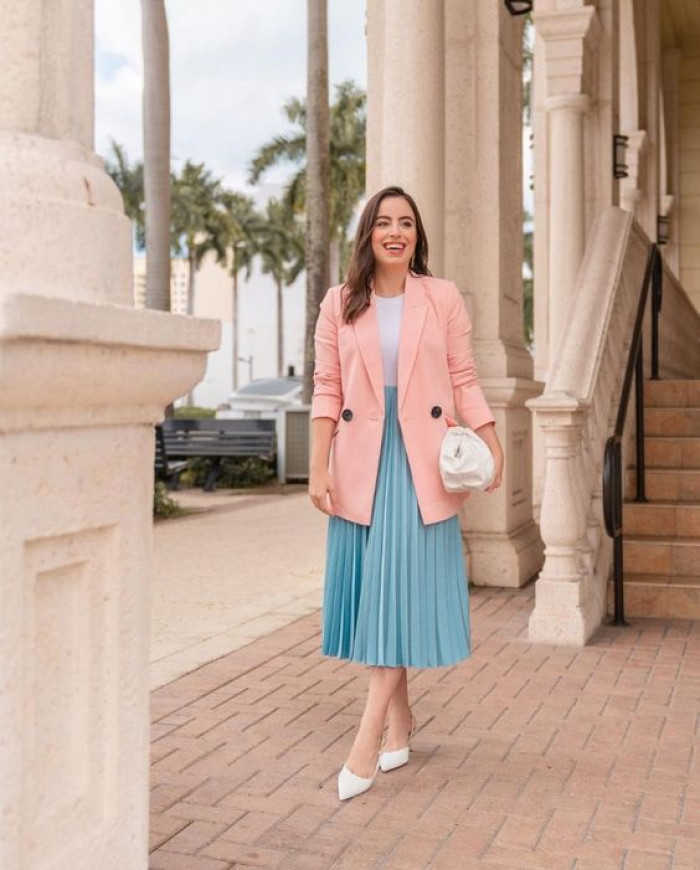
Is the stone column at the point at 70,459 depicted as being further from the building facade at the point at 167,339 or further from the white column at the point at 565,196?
the white column at the point at 565,196

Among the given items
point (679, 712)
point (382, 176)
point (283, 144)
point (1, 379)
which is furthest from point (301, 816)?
point (283, 144)

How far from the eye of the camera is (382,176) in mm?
7633

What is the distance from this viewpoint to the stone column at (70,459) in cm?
197

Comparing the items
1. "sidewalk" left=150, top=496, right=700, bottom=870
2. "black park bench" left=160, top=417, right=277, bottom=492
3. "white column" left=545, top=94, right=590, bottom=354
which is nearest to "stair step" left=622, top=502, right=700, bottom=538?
"sidewalk" left=150, top=496, right=700, bottom=870

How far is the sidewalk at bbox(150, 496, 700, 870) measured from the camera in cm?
326

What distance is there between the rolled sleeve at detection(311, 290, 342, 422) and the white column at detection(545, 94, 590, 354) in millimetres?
6894

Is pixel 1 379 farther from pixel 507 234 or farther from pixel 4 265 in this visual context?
pixel 507 234

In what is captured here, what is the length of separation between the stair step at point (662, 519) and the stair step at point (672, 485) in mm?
189

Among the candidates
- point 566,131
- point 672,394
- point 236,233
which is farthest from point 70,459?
point 236,233

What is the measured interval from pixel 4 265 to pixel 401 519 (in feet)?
6.37

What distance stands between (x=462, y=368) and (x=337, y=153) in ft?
144

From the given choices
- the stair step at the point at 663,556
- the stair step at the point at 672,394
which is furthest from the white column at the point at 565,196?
the stair step at the point at 663,556

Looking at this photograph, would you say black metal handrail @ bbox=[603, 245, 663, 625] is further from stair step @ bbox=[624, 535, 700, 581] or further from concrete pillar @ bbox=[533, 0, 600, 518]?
concrete pillar @ bbox=[533, 0, 600, 518]

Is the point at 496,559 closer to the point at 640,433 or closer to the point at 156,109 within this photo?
the point at 640,433
